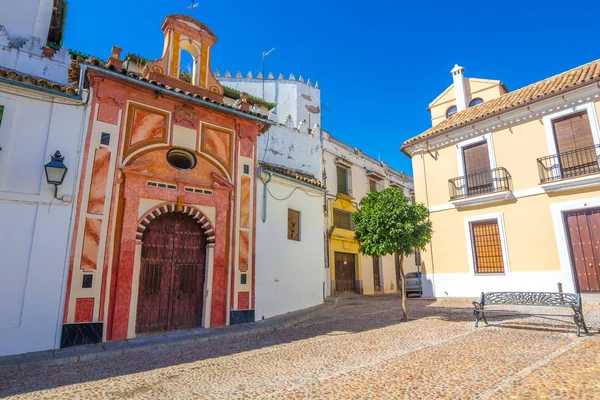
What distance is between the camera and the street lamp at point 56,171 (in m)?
6.24

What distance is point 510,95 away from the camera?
13422mm

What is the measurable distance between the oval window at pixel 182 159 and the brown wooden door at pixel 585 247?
11.1m

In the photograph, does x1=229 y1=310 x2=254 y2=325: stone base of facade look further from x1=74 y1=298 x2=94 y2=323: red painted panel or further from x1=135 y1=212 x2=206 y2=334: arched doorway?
x1=74 y1=298 x2=94 y2=323: red painted panel

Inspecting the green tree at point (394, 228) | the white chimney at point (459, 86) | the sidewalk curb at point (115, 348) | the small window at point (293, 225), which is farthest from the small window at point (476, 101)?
the sidewalk curb at point (115, 348)

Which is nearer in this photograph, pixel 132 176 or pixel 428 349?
pixel 428 349

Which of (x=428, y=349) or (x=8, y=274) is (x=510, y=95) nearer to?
(x=428, y=349)

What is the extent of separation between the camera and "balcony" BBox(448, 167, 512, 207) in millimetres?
11672

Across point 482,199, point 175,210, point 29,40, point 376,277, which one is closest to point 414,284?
point 376,277

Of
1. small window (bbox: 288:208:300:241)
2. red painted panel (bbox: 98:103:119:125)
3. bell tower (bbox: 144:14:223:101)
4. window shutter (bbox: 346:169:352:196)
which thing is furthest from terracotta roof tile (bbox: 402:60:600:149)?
red painted panel (bbox: 98:103:119:125)

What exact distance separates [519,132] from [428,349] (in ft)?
31.7

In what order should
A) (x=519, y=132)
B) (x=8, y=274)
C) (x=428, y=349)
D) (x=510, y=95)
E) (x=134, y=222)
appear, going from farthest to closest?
(x=510, y=95) → (x=519, y=132) → (x=134, y=222) → (x=8, y=274) → (x=428, y=349)

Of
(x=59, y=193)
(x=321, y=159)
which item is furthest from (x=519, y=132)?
(x=59, y=193)

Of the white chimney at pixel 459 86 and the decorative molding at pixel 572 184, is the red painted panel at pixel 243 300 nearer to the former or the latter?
the decorative molding at pixel 572 184

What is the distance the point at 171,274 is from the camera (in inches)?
301
